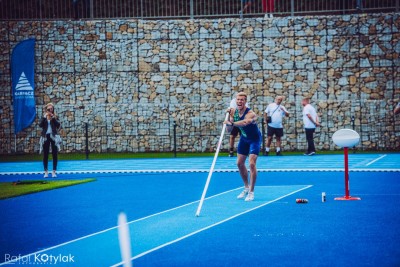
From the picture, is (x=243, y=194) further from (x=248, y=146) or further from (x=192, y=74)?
(x=192, y=74)

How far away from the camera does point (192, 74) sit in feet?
101

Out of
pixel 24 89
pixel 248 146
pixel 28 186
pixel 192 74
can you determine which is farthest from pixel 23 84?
pixel 248 146

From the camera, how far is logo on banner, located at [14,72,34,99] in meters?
30.5

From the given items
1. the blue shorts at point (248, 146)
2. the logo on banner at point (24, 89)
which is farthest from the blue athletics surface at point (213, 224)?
the logo on banner at point (24, 89)

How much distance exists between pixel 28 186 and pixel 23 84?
14096 millimetres

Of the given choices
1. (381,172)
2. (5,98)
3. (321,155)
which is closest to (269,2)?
(321,155)

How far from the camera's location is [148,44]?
3092cm

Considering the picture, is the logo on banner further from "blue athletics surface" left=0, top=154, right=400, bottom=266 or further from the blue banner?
"blue athletics surface" left=0, top=154, right=400, bottom=266

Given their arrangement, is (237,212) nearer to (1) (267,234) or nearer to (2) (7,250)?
(1) (267,234)

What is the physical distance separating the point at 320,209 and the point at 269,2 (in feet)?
66.7

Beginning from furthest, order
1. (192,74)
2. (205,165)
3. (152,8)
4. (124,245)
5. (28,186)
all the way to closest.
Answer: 1. (152,8)
2. (192,74)
3. (205,165)
4. (28,186)
5. (124,245)

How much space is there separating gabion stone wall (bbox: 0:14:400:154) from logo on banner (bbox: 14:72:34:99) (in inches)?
18.3

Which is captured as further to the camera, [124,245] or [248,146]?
[248,146]

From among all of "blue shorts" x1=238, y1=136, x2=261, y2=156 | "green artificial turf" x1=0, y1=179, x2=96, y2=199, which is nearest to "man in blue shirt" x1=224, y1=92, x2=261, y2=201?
"blue shorts" x1=238, y1=136, x2=261, y2=156
